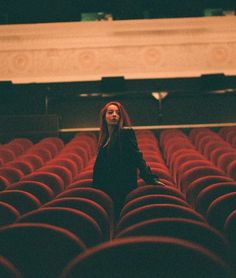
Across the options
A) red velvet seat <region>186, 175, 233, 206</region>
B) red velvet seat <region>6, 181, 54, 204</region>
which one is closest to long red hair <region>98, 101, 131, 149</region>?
red velvet seat <region>6, 181, 54, 204</region>

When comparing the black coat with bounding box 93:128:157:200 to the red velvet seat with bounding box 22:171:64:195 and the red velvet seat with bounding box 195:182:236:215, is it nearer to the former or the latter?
the red velvet seat with bounding box 195:182:236:215

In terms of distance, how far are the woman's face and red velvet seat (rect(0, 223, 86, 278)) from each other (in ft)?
6.38

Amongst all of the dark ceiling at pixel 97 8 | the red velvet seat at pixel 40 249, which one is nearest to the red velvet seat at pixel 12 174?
the red velvet seat at pixel 40 249

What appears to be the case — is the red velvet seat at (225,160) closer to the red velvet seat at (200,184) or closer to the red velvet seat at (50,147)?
the red velvet seat at (200,184)

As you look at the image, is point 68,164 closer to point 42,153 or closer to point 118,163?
point 42,153

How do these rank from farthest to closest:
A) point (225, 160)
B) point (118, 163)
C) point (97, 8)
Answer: point (97, 8), point (225, 160), point (118, 163)

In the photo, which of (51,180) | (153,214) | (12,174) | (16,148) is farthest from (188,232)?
(16,148)

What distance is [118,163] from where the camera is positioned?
12.5ft

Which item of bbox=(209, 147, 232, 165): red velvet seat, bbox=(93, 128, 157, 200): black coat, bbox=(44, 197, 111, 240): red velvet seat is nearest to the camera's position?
bbox=(44, 197, 111, 240): red velvet seat

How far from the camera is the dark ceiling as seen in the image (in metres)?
11.5

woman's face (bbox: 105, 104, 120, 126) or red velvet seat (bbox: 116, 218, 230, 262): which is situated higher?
woman's face (bbox: 105, 104, 120, 126)

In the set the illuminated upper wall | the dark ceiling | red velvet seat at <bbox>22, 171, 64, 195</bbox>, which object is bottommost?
red velvet seat at <bbox>22, 171, 64, 195</bbox>

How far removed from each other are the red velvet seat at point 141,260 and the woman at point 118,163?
88.8 inches

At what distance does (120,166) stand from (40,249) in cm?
190
